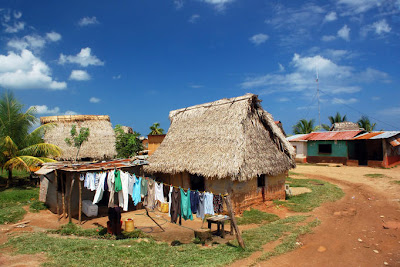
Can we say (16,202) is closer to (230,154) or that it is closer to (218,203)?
(218,203)

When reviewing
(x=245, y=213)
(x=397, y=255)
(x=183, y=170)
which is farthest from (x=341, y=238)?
(x=183, y=170)

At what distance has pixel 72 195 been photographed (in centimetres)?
1185

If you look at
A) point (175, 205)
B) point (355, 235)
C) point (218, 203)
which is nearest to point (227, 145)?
point (218, 203)

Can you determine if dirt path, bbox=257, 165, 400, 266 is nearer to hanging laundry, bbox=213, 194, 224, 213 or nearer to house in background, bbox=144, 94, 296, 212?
house in background, bbox=144, 94, 296, 212

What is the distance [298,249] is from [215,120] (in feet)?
26.2

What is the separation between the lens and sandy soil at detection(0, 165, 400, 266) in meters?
6.50

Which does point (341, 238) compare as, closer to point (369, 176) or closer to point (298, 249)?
point (298, 249)

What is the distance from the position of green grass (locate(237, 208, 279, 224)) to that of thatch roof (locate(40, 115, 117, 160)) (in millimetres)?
13673

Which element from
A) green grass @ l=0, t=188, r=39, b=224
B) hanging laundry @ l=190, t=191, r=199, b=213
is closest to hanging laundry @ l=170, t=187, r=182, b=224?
hanging laundry @ l=190, t=191, r=199, b=213

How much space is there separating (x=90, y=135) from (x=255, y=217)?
1625cm

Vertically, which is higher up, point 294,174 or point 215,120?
point 215,120

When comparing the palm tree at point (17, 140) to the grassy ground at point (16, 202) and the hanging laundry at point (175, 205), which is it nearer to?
the grassy ground at point (16, 202)

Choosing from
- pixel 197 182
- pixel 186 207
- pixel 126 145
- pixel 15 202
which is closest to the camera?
pixel 186 207

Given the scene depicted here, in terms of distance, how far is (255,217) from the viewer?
10805 mm
